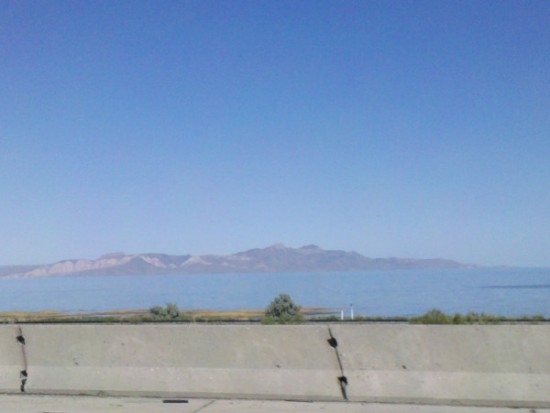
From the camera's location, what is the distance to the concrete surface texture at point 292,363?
9312 mm

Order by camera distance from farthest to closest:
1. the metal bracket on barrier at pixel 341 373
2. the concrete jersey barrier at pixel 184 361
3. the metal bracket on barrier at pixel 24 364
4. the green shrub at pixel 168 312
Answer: the green shrub at pixel 168 312 → the metal bracket on barrier at pixel 24 364 → the concrete jersey barrier at pixel 184 361 → the metal bracket on barrier at pixel 341 373

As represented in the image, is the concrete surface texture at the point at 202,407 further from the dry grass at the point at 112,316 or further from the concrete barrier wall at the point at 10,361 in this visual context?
the dry grass at the point at 112,316

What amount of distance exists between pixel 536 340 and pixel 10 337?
7.45 m

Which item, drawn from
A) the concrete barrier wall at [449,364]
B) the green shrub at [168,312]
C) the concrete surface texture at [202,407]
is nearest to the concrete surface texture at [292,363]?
the concrete barrier wall at [449,364]

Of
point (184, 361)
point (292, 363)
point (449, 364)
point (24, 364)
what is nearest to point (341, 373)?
point (292, 363)

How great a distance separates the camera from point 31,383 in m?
10.7

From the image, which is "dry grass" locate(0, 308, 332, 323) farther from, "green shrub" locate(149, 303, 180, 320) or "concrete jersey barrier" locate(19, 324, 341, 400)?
"concrete jersey barrier" locate(19, 324, 341, 400)

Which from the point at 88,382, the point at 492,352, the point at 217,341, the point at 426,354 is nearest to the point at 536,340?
the point at 492,352

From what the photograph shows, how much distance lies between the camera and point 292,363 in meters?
9.96

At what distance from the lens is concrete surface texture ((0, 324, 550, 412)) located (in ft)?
30.6

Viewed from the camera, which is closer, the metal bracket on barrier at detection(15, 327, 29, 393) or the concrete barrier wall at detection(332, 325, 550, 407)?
the concrete barrier wall at detection(332, 325, 550, 407)

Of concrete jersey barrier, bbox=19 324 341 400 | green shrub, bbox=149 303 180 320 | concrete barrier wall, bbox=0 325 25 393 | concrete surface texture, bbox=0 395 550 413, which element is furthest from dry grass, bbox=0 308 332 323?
concrete surface texture, bbox=0 395 550 413

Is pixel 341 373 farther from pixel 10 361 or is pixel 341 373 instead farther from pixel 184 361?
pixel 10 361

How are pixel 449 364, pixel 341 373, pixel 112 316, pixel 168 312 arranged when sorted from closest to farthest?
pixel 449 364, pixel 341 373, pixel 168 312, pixel 112 316
